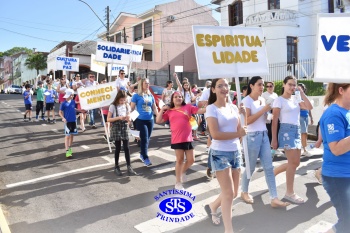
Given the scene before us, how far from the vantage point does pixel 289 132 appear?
469 cm

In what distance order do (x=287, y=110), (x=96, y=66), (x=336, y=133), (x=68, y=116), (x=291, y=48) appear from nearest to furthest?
(x=336, y=133) < (x=287, y=110) < (x=68, y=116) < (x=96, y=66) < (x=291, y=48)

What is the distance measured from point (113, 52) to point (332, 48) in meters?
7.71

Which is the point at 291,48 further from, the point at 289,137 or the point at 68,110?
the point at 289,137

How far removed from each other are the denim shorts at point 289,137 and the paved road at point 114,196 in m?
0.88

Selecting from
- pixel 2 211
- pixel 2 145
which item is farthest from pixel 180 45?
pixel 2 211

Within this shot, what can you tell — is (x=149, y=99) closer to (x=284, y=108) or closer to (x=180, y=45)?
(x=284, y=108)

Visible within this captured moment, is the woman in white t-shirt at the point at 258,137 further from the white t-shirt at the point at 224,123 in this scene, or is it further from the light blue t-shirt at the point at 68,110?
the light blue t-shirt at the point at 68,110

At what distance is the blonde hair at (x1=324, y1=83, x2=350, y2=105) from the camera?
2.73m

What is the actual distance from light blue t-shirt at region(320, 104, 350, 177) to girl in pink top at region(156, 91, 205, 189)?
289 cm

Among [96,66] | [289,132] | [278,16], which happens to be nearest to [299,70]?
[278,16]

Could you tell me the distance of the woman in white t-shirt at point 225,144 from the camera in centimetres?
347

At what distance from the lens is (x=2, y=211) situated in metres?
4.62

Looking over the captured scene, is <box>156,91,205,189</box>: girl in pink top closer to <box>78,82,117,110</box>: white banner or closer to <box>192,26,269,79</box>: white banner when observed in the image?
<box>192,26,269,79</box>: white banner

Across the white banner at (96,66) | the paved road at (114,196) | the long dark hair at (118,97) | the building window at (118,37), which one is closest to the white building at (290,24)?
the white banner at (96,66)
